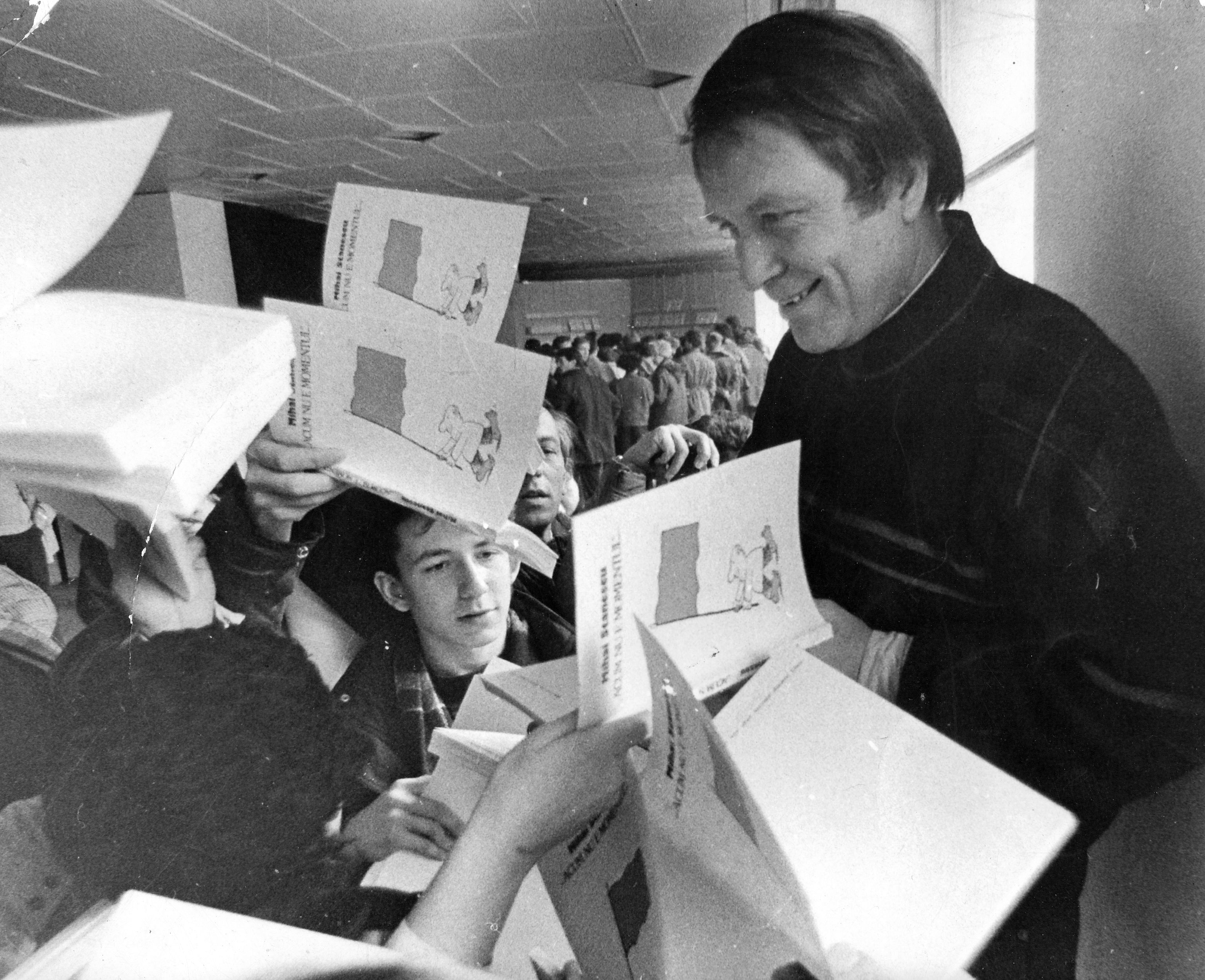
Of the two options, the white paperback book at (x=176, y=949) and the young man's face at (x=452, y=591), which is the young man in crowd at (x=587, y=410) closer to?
the young man's face at (x=452, y=591)

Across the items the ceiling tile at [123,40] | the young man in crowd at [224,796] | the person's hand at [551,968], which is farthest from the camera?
the person's hand at [551,968]

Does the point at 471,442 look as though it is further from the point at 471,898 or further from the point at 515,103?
the point at 471,898

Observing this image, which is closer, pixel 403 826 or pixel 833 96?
pixel 833 96

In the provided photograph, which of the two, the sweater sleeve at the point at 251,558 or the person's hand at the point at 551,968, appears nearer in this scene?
the sweater sleeve at the point at 251,558

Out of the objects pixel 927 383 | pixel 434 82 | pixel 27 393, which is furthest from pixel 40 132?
pixel 927 383

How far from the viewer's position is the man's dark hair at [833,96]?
70 centimetres

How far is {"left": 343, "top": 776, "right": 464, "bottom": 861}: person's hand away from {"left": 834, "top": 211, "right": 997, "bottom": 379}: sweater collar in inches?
23.1

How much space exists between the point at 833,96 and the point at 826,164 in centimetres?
5

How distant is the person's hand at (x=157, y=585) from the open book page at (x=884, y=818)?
46 centimetres

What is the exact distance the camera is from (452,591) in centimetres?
84

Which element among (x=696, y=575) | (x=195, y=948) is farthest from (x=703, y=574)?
(x=195, y=948)

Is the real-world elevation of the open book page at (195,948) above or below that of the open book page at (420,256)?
below

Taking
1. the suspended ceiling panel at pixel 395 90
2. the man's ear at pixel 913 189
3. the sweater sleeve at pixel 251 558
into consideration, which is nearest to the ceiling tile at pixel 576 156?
the suspended ceiling panel at pixel 395 90

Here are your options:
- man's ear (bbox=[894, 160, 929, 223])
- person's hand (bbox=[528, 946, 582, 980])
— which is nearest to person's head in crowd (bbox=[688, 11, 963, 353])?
man's ear (bbox=[894, 160, 929, 223])
